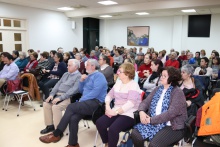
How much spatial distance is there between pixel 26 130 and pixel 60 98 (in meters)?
0.88

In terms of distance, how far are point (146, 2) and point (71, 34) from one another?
14.9 feet

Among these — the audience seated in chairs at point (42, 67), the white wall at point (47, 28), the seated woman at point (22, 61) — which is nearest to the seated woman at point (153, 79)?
the audience seated in chairs at point (42, 67)

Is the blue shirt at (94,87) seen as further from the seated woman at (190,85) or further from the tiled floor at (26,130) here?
the seated woman at (190,85)

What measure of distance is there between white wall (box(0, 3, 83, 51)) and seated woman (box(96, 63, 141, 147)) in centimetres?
674

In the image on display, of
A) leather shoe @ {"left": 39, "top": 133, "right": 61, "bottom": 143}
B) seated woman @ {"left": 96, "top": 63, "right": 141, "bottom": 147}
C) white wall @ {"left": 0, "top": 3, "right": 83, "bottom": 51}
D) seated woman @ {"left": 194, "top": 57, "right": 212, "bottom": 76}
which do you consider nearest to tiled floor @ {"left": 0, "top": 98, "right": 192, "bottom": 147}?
leather shoe @ {"left": 39, "top": 133, "right": 61, "bottom": 143}

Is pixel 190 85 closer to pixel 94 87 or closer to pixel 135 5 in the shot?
pixel 94 87

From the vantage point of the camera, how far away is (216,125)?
1.93 m

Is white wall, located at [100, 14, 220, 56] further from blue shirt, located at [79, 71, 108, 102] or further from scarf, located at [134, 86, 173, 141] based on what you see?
scarf, located at [134, 86, 173, 141]

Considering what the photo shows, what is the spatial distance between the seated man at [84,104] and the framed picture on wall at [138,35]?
8878 mm

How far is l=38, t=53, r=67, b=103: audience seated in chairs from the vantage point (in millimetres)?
4535

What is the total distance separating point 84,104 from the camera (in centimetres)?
285

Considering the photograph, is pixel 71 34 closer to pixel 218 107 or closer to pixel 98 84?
pixel 98 84

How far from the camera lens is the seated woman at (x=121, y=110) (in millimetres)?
2357

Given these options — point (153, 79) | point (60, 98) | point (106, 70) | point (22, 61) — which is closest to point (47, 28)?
point (22, 61)
